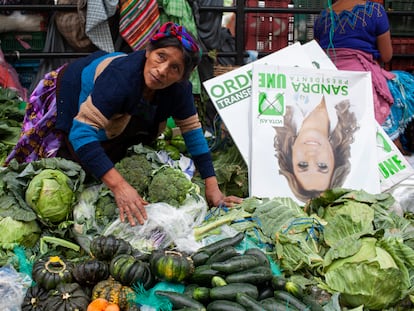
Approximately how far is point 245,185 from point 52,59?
273 centimetres

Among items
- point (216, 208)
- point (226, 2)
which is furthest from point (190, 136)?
point (226, 2)

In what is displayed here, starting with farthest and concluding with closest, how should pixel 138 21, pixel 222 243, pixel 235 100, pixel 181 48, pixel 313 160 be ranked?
pixel 138 21
pixel 235 100
pixel 313 160
pixel 181 48
pixel 222 243

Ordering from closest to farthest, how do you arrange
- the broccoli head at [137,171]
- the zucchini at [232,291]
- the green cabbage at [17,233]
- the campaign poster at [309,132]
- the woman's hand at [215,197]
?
1. the zucchini at [232,291]
2. the green cabbage at [17,233]
3. the broccoli head at [137,171]
4. the woman's hand at [215,197]
5. the campaign poster at [309,132]

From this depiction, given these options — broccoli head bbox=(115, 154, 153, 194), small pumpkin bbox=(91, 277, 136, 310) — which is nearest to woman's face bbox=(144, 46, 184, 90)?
broccoli head bbox=(115, 154, 153, 194)

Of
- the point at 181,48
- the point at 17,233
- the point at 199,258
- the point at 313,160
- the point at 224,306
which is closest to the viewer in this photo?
the point at 224,306

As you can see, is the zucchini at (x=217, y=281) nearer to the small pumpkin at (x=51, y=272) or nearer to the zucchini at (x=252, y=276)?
the zucchini at (x=252, y=276)

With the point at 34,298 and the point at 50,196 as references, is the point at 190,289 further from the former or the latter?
the point at 50,196

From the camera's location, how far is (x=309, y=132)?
13.8 feet

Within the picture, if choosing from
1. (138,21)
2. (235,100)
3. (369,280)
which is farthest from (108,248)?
(138,21)

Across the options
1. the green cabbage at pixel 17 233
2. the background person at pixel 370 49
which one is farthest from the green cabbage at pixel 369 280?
the background person at pixel 370 49

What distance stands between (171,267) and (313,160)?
1.95 m

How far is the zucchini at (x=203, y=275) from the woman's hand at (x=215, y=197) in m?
1.04

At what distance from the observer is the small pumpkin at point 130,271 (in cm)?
250

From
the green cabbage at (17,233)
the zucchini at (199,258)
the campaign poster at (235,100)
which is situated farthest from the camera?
the campaign poster at (235,100)
